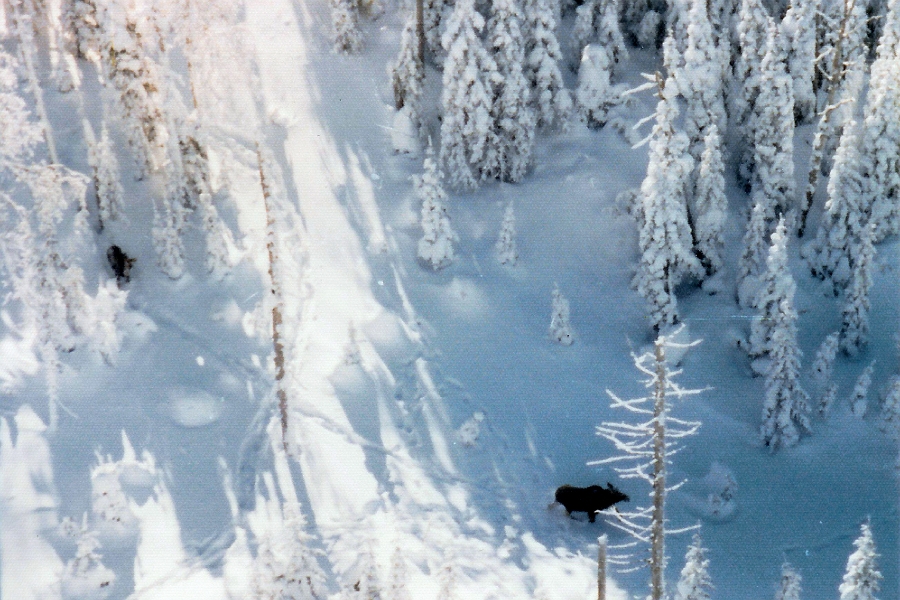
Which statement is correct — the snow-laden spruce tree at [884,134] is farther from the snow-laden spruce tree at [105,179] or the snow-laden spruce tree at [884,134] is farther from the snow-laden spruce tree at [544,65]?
the snow-laden spruce tree at [105,179]

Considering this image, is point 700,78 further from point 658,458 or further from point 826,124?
point 658,458

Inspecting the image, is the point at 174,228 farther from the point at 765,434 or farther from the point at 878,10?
the point at 878,10

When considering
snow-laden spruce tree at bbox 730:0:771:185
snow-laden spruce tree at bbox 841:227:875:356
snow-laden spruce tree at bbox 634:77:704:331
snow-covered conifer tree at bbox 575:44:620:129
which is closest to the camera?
snow-laden spruce tree at bbox 841:227:875:356

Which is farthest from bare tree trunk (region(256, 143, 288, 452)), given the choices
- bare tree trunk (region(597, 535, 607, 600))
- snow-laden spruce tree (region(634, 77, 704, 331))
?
snow-laden spruce tree (region(634, 77, 704, 331))

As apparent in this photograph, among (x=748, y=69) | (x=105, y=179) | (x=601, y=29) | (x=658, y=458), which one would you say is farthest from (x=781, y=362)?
(x=105, y=179)

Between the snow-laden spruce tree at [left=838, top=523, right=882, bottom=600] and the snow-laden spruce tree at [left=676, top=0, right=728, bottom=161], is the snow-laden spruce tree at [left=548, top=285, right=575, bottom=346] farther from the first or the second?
the snow-laden spruce tree at [left=838, top=523, right=882, bottom=600]

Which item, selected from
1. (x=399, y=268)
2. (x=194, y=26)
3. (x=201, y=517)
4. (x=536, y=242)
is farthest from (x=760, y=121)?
(x=201, y=517)

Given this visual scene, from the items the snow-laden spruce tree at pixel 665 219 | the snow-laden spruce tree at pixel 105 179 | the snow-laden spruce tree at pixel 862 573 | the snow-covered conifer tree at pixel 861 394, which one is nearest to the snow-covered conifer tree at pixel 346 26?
the snow-laden spruce tree at pixel 105 179

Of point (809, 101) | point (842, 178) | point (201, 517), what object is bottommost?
point (201, 517)
